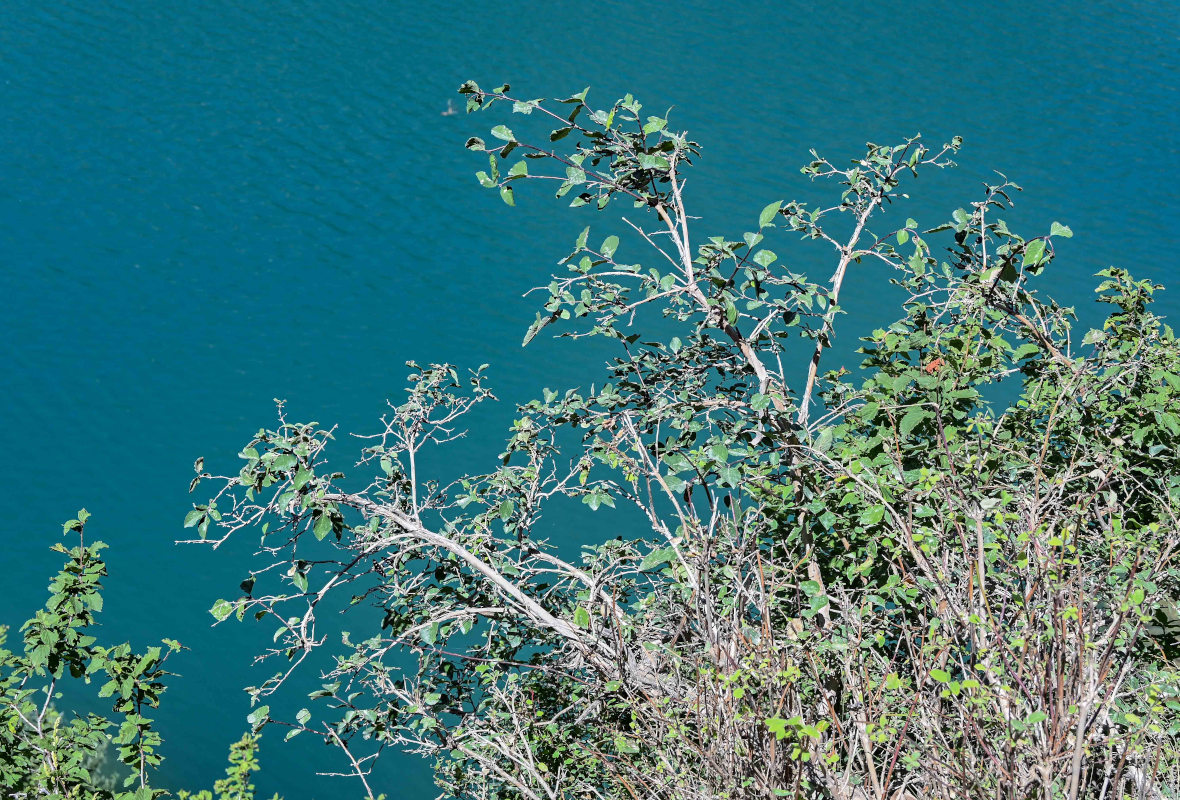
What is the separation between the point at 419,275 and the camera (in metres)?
13.7

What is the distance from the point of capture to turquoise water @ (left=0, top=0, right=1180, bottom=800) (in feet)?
32.2

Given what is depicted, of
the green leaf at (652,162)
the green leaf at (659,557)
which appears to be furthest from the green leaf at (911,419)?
the green leaf at (652,162)

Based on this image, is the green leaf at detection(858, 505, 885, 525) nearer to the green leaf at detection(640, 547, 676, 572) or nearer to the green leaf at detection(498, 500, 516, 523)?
the green leaf at detection(640, 547, 676, 572)

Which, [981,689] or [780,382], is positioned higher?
[780,382]

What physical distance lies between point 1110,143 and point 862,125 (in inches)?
192

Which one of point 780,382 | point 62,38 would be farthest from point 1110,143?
point 62,38

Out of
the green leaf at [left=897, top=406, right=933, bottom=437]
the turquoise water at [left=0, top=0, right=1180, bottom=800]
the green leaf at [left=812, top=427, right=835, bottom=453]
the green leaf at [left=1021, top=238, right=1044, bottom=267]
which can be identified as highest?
the turquoise water at [left=0, top=0, right=1180, bottom=800]

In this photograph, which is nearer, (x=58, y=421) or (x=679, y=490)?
(x=679, y=490)

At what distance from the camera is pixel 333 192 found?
15367mm

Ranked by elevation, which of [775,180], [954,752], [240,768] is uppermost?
[775,180]

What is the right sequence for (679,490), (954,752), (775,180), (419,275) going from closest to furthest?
(954,752) < (679,490) < (419,275) < (775,180)

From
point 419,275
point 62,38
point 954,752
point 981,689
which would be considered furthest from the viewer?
point 62,38

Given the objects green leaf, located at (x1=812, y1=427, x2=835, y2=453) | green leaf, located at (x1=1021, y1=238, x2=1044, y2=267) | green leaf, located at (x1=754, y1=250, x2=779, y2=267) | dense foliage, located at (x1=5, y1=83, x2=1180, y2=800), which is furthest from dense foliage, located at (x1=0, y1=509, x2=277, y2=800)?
green leaf, located at (x1=1021, y1=238, x2=1044, y2=267)

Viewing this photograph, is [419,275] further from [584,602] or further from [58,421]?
[584,602]
